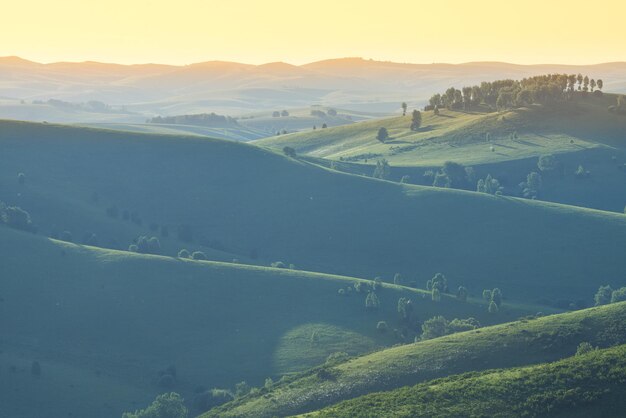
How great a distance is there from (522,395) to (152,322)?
6992 centimetres

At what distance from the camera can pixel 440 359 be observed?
109562 mm

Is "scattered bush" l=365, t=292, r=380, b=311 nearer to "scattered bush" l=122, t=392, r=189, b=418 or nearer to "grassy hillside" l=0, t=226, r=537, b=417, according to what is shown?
Answer: "grassy hillside" l=0, t=226, r=537, b=417

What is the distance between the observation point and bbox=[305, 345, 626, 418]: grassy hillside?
87.2 m

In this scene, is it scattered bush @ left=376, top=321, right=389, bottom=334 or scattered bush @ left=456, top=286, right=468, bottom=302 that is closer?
scattered bush @ left=376, top=321, right=389, bottom=334

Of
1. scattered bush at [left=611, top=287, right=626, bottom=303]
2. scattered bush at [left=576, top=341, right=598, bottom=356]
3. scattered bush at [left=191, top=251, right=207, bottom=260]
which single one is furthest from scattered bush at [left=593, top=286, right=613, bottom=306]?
scattered bush at [left=191, top=251, right=207, bottom=260]

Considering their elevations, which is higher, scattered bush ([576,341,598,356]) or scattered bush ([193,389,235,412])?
scattered bush ([576,341,598,356])

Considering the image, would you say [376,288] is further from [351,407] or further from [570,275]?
[351,407]

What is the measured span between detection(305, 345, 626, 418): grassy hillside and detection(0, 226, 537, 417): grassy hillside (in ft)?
117

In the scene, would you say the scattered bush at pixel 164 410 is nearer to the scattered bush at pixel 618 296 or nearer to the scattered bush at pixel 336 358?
the scattered bush at pixel 336 358

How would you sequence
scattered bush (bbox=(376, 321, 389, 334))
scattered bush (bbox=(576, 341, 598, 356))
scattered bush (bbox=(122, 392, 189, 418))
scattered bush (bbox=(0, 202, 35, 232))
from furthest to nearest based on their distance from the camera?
scattered bush (bbox=(0, 202, 35, 232))
scattered bush (bbox=(376, 321, 389, 334))
scattered bush (bbox=(122, 392, 189, 418))
scattered bush (bbox=(576, 341, 598, 356))

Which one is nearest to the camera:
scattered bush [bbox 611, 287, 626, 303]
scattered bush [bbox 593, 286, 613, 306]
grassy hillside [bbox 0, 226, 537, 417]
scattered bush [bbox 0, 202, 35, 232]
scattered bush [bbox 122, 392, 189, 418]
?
scattered bush [bbox 122, 392, 189, 418]

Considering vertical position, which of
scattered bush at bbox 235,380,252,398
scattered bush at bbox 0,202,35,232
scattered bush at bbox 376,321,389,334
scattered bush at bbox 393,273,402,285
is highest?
scattered bush at bbox 0,202,35,232

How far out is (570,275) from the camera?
173 metres

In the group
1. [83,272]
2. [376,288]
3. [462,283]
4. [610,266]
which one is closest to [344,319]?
[376,288]
